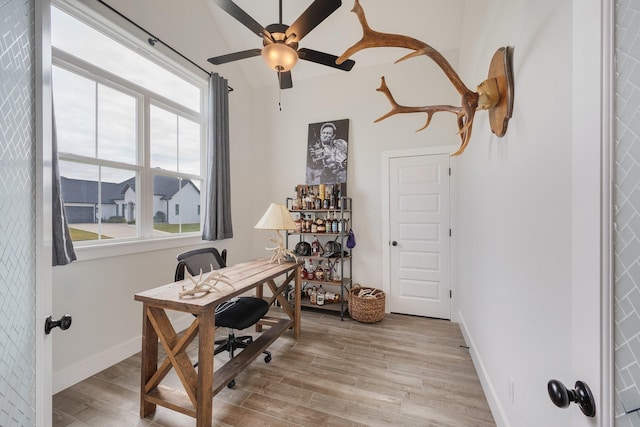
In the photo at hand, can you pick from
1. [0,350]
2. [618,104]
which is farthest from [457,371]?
[0,350]

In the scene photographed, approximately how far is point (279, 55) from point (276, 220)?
4.38 feet

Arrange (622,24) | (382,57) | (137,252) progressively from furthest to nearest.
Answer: (382,57) → (137,252) → (622,24)

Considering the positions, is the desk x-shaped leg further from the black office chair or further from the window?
the window

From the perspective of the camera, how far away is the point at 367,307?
305 cm

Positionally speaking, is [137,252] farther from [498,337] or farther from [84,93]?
[498,337]

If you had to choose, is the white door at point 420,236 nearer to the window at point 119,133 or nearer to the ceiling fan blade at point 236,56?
the ceiling fan blade at point 236,56

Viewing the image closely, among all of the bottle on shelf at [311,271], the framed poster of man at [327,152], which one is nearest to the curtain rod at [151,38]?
the framed poster of man at [327,152]

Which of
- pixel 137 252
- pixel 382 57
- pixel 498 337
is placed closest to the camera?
pixel 498 337

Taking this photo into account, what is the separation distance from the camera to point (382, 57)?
335cm

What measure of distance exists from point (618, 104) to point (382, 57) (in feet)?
11.2

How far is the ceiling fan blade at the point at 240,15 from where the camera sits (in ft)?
5.61

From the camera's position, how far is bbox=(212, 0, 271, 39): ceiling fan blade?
171 centimetres

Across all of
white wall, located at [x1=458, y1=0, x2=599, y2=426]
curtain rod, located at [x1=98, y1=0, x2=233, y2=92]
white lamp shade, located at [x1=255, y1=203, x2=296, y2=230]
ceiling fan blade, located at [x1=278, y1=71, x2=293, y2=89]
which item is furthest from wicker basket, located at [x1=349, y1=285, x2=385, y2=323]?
curtain rod, located at [x1=98, y1=0, x2=233, y2=92]

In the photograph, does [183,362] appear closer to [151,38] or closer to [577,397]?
[577,397]
